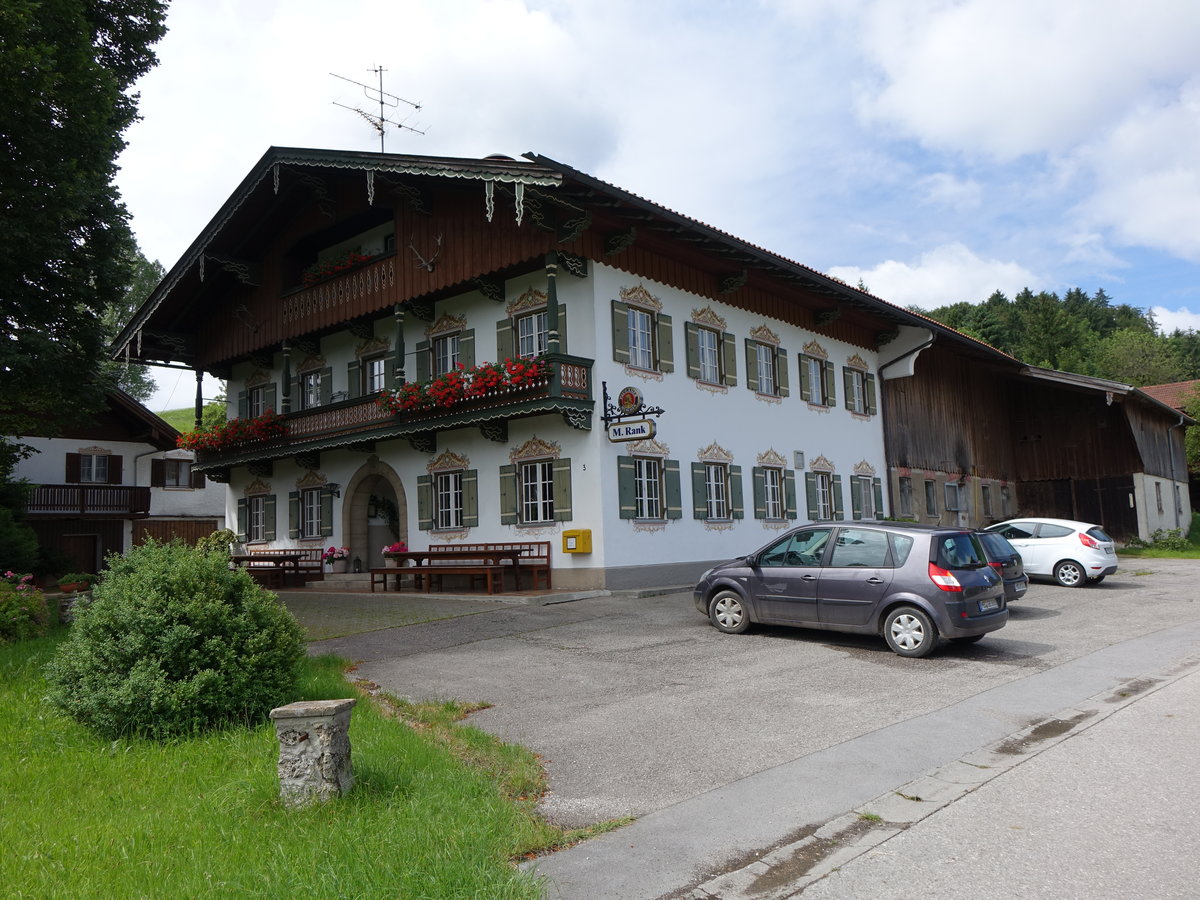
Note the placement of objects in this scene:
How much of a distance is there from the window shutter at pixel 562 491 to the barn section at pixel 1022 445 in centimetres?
1275

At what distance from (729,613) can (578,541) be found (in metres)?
5.65

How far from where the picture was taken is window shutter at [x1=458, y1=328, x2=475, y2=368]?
19.5 m

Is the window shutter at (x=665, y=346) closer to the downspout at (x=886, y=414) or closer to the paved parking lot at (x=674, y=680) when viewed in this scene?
the paved parking lot at (x=674, y=680)

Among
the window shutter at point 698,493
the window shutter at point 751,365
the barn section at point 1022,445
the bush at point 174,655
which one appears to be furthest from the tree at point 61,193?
the barn section at point 1022,445

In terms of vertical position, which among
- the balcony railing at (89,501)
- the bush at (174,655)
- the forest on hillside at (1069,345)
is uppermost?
the forest on hillside at (1069,345)

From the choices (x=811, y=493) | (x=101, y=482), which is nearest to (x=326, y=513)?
(x=811, y=493)

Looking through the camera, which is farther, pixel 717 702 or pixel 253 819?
pixel 717 702

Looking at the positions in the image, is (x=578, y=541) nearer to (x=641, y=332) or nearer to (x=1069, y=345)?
(x=641, y=332)

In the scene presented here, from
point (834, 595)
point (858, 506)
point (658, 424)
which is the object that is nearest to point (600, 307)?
point (658, 424)

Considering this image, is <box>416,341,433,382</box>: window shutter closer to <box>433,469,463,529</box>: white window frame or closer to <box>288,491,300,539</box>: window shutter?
<box>433,469,463,529</box>: white window frame

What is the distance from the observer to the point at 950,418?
30.0 m

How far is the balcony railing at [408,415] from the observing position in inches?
653

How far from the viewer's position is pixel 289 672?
7129mm

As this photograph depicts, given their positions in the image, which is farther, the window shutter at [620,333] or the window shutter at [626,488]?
the window shutter at [620,333]
